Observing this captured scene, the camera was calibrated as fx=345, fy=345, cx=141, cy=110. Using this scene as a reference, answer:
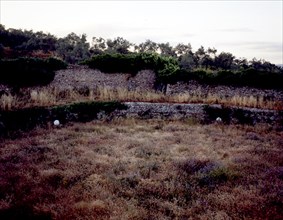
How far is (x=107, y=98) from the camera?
2234 cm

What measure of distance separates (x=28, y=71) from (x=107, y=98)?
6.22 meters

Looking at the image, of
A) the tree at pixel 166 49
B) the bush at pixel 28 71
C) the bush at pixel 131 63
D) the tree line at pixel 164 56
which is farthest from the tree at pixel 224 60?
the bush at pixel 28 71

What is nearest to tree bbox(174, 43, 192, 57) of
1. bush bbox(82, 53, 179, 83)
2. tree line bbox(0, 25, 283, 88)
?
→ tree line bbox(0, 25, 283, 88)

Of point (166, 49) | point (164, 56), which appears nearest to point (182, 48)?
point (166, 49)

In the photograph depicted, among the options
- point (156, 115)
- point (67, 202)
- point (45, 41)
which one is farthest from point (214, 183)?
point (45, 41)

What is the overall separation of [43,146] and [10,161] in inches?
75.4

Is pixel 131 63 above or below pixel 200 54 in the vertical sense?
below

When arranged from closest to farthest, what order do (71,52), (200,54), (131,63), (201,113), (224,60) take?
(201,113) → (131,63) → (71,52) → (224,60) → (200,54)

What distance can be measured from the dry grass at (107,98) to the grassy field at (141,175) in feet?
15.4

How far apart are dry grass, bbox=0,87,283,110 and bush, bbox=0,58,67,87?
33.0 inches

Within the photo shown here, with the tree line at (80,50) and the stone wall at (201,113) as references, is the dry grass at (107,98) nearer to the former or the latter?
the stone wall at (201,113)

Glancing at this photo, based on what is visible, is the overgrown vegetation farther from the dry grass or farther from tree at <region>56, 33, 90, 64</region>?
tree at <region>56, 33, 90, 64</region>

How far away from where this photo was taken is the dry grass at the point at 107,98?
2033 centimetres

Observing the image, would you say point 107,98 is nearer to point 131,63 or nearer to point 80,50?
point 131,63
